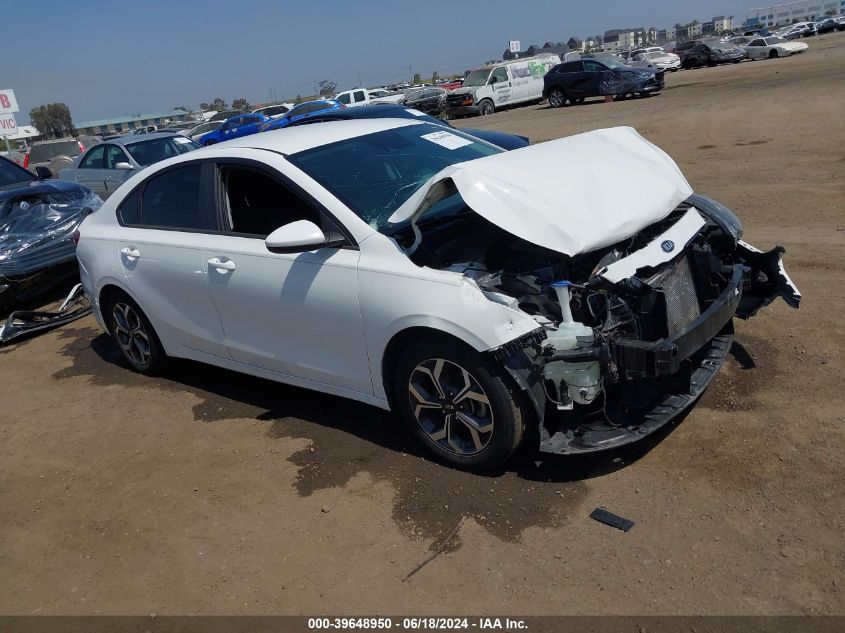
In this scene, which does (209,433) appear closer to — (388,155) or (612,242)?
(388,155)

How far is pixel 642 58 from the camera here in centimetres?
3991

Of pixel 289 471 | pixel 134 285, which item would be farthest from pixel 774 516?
pixel 134 285

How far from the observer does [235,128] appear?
29.3 metres

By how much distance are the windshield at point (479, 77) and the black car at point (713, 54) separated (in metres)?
17.0

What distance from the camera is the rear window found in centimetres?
2605

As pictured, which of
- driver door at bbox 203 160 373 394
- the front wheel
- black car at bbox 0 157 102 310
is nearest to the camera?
driver door at bbox 203 160 373 394

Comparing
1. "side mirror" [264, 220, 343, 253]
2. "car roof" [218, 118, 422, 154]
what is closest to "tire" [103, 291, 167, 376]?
"car roof" [218, 118, 422, 154]

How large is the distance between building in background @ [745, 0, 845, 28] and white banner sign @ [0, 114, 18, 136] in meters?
100

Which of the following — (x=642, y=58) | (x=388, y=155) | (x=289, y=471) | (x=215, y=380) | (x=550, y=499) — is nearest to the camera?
(x=550, y=499)

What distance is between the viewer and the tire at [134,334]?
5.33 metres

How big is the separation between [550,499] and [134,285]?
11.1 ft

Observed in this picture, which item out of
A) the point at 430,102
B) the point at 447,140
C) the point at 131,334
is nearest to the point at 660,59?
the point at 430,102

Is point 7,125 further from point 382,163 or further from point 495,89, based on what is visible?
point 382,163

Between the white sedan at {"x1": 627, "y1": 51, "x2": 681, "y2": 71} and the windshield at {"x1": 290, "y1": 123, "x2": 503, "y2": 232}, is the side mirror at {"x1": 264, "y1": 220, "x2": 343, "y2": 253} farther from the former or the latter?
the white sedan at {"x1": 627, "y1": 51, "x2": 681, "y2": 71}
